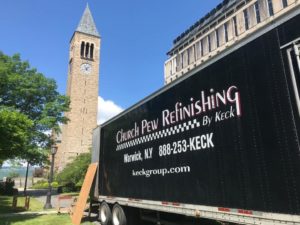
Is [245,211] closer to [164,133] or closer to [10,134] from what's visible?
[164,133]

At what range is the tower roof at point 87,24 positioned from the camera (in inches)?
3073

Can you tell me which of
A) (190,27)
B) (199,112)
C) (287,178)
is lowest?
(287,178)

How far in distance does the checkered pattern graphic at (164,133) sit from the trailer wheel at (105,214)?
2413mm

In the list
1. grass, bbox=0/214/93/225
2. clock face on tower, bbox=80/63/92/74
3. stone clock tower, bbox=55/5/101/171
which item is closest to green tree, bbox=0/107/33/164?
grass, bbox=0/214/93/225

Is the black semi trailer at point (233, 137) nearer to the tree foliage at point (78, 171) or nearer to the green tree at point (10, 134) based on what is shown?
the green tree at point (10, 134)

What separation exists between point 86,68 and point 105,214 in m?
63.9

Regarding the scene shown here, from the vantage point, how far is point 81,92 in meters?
68.7

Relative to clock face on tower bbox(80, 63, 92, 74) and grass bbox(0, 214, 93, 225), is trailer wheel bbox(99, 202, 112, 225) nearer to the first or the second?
grass bbox(0, 214, 93, 225)

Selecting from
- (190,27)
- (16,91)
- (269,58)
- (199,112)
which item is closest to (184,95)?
(199,112)

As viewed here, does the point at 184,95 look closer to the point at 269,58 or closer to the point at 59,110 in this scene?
the point at 269,58

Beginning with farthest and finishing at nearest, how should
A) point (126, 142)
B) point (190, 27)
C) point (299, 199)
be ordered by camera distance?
point (190, 27) → point (126, 142) → point (299, 199)

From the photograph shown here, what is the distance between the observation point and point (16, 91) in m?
31.7

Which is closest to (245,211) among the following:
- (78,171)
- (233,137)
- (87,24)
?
(233,137)

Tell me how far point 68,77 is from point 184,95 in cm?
7006
